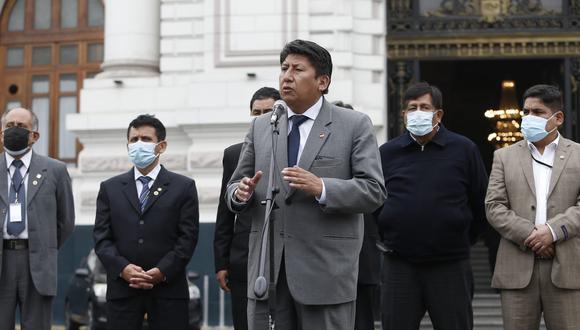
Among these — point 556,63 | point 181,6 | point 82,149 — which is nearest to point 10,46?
point 82,149

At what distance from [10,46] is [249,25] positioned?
5.10m

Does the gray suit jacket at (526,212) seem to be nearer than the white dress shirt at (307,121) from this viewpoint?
No

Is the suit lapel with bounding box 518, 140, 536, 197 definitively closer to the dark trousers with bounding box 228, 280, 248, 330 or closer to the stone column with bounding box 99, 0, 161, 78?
the dark trousers with bounding box 228, 280, 248, 330

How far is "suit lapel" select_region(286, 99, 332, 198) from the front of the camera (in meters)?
5.43

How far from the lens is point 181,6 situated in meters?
14.8

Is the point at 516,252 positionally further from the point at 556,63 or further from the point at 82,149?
the point at 82,149

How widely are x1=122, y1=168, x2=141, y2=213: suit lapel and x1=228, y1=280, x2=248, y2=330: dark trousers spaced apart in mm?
925

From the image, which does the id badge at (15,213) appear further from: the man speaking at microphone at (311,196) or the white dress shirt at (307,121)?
the white dress shirt at (307,121)

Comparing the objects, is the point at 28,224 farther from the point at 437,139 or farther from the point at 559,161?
the point at 559,161

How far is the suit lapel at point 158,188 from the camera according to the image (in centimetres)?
735

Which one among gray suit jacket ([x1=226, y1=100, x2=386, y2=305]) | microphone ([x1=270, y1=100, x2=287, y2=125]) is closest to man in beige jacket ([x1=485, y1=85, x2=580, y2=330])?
gray suit jacket ([x1=226, y1=100, x2=386, y2=305])

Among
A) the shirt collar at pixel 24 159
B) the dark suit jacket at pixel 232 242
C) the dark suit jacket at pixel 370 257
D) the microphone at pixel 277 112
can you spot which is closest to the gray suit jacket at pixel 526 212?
the dark suit jacket at pixel 370 257

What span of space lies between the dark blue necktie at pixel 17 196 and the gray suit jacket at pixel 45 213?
4cm

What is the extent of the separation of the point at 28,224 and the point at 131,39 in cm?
759
